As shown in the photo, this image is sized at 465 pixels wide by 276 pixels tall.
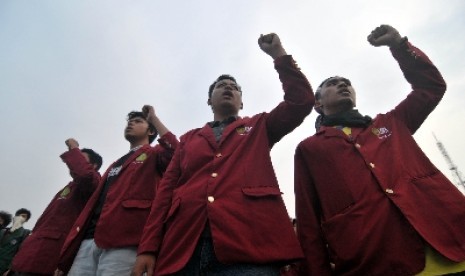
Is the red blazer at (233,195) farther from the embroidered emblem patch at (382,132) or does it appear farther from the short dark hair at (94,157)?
the short dark hair at (94,157)

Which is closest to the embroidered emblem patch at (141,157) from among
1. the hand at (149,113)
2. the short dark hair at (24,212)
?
the hand at (149,113)

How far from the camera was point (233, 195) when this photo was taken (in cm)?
219

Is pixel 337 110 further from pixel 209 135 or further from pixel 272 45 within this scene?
pixel 209 135

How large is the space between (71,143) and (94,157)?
149 centimetres

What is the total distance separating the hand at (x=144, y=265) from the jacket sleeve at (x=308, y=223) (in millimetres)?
1099

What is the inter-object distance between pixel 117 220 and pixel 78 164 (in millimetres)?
1324

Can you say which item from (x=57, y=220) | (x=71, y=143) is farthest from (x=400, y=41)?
(x=57, y=220)

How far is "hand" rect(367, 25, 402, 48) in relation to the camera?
2848 mm

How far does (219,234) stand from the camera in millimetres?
1926

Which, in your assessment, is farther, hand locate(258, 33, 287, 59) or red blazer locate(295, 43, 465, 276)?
hand locate(258, 33, 287, 59)

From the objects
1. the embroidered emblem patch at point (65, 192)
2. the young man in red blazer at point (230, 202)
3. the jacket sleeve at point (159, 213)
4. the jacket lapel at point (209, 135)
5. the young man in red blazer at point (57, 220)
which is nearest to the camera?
the young man in red blazer at point (230, 202)

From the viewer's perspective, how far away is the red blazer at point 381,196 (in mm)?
2002

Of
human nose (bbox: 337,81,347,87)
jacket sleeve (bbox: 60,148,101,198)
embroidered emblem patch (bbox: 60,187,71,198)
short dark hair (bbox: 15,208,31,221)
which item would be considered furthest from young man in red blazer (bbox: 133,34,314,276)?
short dark hair (bbox: 15,208,31,221)

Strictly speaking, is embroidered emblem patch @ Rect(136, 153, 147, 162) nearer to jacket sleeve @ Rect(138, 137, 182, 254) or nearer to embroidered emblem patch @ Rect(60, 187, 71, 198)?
jacket sleeve @ Rect(138, 137, 182, 254)
